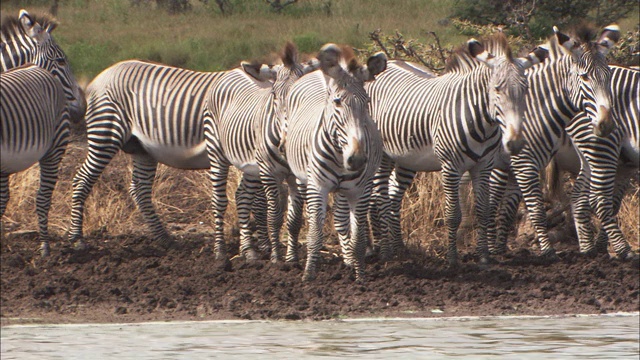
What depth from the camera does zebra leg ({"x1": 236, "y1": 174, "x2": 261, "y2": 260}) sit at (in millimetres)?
10672

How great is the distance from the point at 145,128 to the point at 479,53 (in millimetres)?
3609

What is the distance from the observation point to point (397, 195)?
11156 millimetres

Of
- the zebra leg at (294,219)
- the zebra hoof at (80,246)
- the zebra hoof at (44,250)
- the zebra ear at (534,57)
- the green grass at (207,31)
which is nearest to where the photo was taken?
the zebra ear at (534,57)

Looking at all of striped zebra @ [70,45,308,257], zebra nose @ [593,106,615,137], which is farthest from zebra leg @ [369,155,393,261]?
zebra nose @ [593,106,615,137]

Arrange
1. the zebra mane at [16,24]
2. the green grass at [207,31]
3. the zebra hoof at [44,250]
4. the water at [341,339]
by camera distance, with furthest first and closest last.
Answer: the green grass at [207,31]
the zebra mane at [16,24]
the zebra hoof at [44,250]
the water at [341,339]

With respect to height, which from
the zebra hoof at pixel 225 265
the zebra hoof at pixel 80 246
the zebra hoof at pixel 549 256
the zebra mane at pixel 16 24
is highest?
the zebra mane at pixel 16 24

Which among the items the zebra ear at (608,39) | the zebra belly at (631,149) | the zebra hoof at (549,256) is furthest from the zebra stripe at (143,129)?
the zebra belly at (631,149)

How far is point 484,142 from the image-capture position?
986 centimetres

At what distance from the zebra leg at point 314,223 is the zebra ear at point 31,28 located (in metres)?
3.79

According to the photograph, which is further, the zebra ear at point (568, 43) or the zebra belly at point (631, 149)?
the zebra belly at point (631, 149)

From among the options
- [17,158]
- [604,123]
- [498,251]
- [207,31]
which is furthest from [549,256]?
[207,31]

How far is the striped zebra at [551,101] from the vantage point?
33.7 feet

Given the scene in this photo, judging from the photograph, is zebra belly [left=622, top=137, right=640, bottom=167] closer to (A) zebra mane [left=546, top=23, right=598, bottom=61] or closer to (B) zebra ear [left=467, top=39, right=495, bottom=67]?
(A) zebra mane [left=546, top=23, right=598, bottom=61]

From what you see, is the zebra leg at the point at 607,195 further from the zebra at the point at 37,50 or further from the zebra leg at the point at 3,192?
the zebra leg at the point at 3,192
